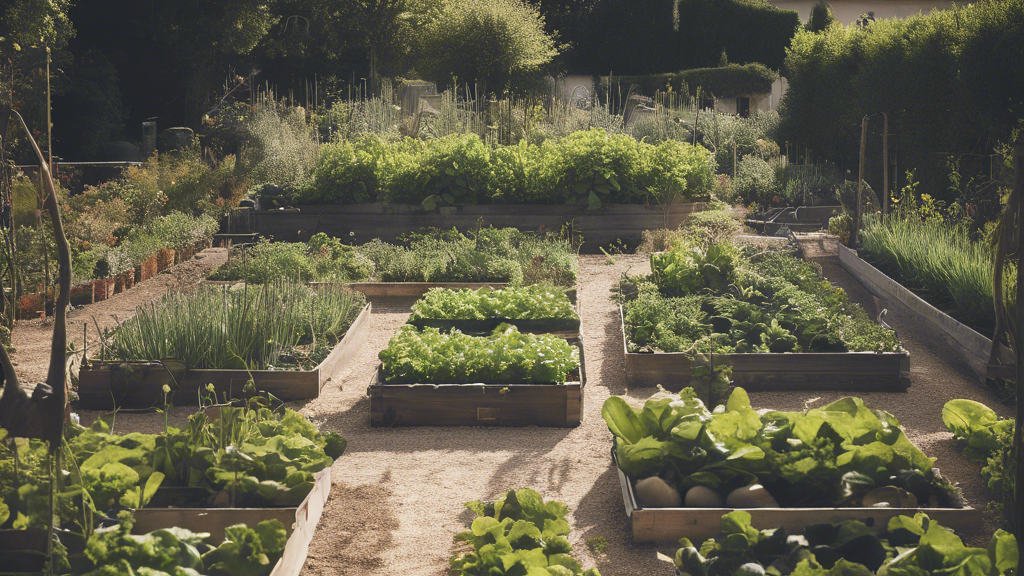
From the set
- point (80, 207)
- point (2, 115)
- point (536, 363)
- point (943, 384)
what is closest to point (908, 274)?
point (943, 384)

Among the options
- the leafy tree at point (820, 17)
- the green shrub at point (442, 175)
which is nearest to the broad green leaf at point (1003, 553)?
the green shrub at point (442, 175)

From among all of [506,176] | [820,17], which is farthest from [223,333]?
[820,17]

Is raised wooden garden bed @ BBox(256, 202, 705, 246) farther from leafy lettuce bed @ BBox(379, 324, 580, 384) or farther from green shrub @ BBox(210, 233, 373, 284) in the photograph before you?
leafy lettuce bed @ BBox(379, 324, 580, 384)

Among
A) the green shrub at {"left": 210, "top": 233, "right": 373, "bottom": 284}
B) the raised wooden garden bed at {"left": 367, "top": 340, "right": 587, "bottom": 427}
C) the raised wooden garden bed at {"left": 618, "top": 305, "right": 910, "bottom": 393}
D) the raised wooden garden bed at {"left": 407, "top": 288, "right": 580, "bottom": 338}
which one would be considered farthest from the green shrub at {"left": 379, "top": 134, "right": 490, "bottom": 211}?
the raised wooden garden bed at {"left": 367, "top": 340, "right": 587, "bottom": 427}

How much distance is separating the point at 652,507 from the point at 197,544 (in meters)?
1.79

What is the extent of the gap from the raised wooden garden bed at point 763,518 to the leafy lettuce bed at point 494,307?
2.83 metres

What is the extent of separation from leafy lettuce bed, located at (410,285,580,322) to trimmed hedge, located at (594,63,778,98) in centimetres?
1947

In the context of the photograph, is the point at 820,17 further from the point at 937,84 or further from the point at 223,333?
the point at 223,333

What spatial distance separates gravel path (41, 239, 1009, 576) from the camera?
3592 millimetres

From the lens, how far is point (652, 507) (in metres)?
3.63

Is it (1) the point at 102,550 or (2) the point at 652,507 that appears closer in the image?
(1) the point at 102,550

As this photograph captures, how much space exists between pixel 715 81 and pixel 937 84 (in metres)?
15.5

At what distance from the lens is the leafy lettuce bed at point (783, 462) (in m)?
3.52

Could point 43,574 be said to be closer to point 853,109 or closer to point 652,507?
point 652,507
